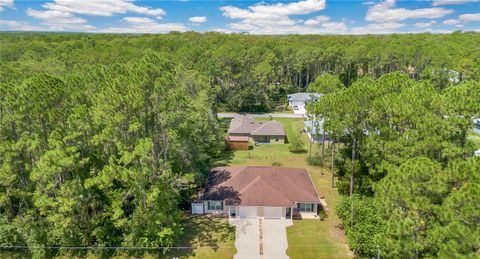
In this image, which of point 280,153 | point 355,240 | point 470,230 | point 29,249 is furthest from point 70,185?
point 280,153

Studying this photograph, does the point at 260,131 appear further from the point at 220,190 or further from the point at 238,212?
the point at 238,212

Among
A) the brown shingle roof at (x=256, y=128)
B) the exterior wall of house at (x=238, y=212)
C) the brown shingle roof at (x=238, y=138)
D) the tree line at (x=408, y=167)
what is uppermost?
the tree line at (x=408, y=167)

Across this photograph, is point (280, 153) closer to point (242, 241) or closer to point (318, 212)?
point (318, 212)

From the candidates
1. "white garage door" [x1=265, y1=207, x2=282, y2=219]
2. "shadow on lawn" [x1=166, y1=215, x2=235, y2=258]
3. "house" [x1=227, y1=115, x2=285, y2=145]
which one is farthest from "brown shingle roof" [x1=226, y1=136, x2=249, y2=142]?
"white garage door" [x1=265, y1=207, x2=282, y2=219]

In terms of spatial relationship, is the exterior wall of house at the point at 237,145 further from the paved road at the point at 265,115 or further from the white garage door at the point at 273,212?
the white garage door at the point at 273,212

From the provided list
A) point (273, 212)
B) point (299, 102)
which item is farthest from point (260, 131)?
point (299, 102)

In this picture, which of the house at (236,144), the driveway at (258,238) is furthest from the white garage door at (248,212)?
the house at (236,144)
